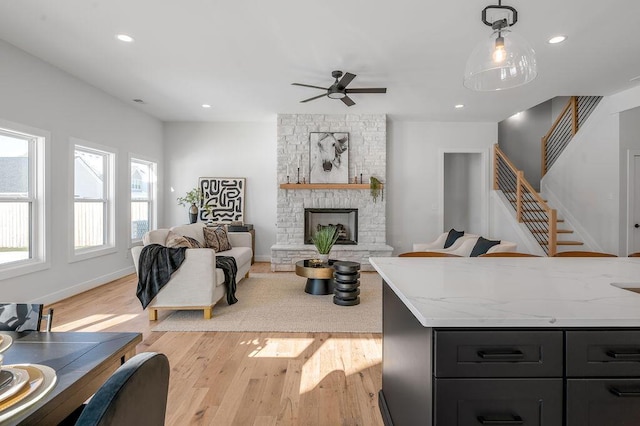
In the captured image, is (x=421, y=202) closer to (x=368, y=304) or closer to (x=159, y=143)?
(x=368, y=304)

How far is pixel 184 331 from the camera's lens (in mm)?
3307

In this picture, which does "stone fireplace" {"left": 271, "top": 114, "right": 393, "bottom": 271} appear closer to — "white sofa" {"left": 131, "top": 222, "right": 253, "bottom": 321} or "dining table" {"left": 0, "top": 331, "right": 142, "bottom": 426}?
"white sofa" {"left": 131, "top": 222, "right": 253, "bottom": 321}

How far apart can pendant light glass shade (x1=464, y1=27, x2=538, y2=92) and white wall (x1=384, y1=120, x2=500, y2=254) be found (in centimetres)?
481

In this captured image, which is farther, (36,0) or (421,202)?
(421,202)

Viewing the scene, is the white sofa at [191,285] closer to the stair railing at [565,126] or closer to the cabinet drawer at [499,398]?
the cabinet drawer at [499,398]

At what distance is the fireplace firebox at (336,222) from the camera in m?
6.58

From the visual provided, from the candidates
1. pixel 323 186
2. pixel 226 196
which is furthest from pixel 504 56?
pixel 226 196

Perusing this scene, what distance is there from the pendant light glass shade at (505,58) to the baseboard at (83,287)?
4852mm

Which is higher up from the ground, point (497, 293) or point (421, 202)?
point (421, 202)

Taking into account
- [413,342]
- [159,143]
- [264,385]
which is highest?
[159,143]

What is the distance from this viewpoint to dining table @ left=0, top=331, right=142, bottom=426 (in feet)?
2.48

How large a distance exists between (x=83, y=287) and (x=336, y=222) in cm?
407

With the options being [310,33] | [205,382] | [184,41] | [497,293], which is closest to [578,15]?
[310,33]

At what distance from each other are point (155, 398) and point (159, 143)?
276 inches
